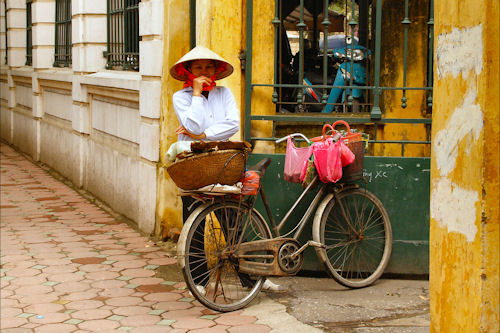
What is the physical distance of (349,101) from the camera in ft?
21.2

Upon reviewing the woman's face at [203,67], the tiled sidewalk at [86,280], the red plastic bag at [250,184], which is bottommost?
the tiled sidewalk at [86,280]

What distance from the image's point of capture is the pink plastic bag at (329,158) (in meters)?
5.74

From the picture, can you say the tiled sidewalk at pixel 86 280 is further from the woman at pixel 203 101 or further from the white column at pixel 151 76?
the woman at pixel 203 101

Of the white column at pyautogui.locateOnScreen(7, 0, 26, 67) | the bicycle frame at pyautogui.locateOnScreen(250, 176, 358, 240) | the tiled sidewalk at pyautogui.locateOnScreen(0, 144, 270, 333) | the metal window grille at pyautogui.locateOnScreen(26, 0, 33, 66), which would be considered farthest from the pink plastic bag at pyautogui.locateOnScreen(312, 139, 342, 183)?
the white column at pyautogui.locateOnScreen(7, 0, 26, 67)

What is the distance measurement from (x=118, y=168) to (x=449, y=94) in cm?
671

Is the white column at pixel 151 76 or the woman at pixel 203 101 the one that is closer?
the woman at pixel 203 101

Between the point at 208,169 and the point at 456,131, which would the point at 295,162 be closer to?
the point at 208,169

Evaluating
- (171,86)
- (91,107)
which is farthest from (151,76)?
(91,107)

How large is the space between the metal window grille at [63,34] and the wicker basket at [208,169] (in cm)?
874

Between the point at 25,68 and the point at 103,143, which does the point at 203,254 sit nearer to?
the point at 103,143

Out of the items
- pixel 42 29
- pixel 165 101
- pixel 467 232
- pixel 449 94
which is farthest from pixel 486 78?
pixel 42 29

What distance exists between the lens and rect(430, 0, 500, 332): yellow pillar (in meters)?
2.86

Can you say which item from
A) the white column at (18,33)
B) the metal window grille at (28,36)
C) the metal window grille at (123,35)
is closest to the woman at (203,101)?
the metal window grille at (123,35)

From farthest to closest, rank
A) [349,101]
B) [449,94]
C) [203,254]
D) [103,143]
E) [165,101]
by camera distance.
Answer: [103,143] < [165,101] < [349,101] < [203,254] < [449,94]
